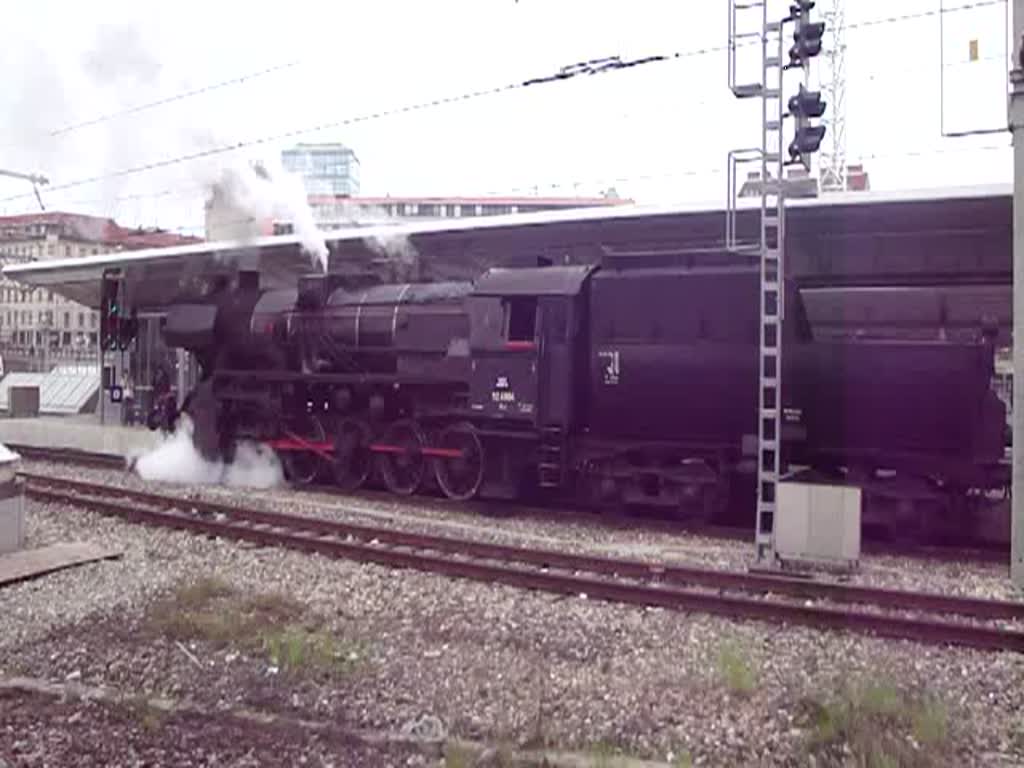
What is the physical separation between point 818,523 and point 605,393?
11.6 feet

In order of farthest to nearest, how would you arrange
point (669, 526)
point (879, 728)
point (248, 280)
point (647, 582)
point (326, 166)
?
1. point (326, 166)
2. point (248, 280)
3. point (669, 526)
4. point (647, 582)
5. point (879, 728)

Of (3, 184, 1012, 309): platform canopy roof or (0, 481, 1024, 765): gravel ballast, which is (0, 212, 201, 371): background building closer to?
(3, 184, 1012, 309): platform canopy roof

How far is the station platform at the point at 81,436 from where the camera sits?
18.0m

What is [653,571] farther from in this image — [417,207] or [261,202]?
[417,207]

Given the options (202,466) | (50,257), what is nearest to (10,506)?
(202,466)

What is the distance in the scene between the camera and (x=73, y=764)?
4.32 metres

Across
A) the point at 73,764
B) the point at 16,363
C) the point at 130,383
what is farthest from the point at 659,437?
the point at 16,363

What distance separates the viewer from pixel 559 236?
16.0 m

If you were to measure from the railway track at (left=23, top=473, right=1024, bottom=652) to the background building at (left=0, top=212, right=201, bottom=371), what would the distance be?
2056 cm

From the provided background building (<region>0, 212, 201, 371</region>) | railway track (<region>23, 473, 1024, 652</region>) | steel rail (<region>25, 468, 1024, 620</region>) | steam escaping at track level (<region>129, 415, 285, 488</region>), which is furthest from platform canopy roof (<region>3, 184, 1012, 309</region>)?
background building (<region>0, 212, 201, 371</region>)

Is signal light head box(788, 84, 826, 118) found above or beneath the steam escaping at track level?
above

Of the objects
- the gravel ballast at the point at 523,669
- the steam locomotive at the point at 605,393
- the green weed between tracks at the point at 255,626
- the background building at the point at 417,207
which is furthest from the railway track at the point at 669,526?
the background building at the point at 417,207

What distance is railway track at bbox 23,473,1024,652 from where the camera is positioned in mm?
6668

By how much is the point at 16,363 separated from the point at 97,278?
21023 mm
